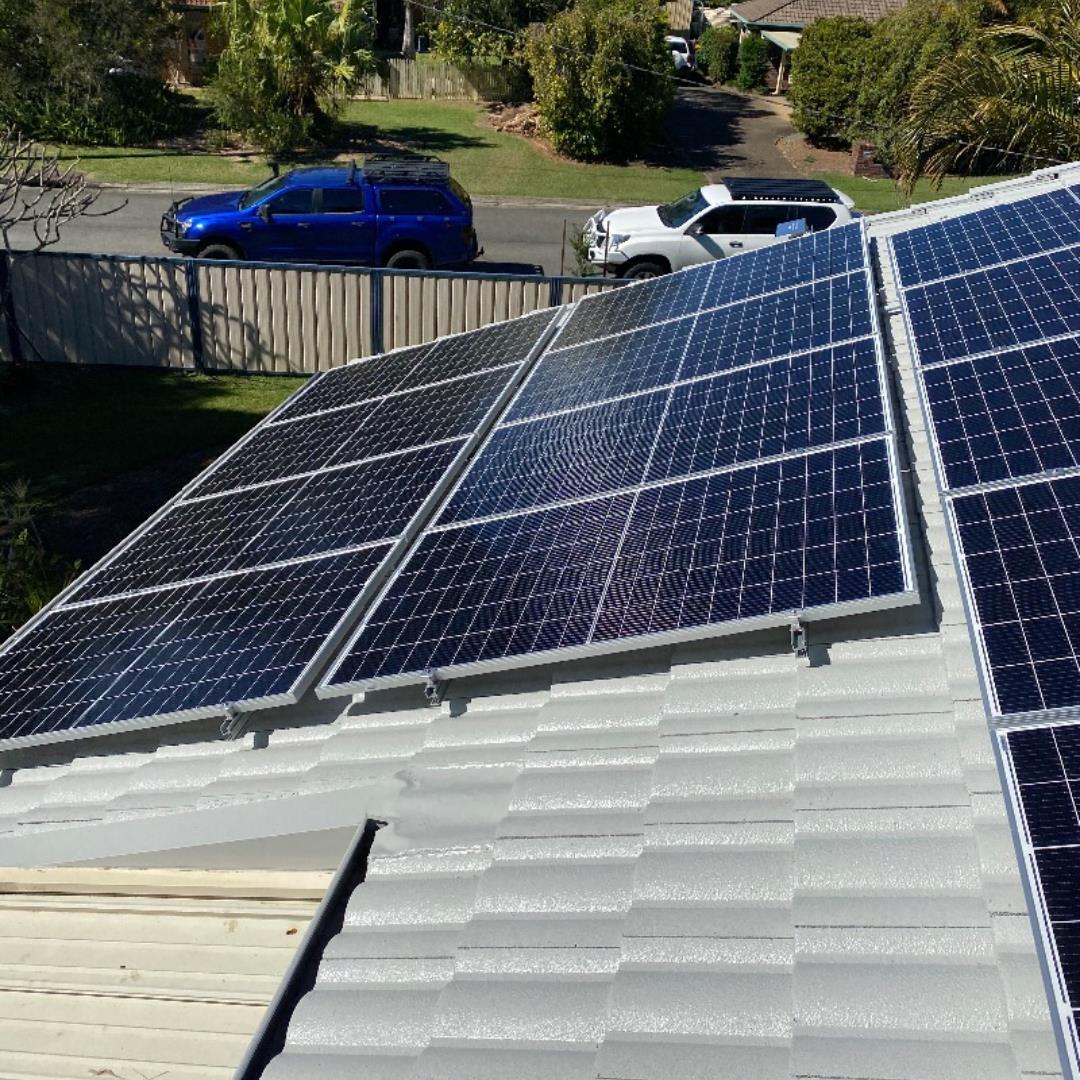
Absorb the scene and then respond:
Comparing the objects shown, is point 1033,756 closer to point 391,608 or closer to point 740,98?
point 391,608

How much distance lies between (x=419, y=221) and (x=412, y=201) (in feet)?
1.74

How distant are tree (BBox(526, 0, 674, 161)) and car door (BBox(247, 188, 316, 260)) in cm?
1802

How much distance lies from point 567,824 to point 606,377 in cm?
529

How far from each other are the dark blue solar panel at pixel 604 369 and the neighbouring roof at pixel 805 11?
2000 inches

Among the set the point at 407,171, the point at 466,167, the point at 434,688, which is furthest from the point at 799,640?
the point at 466,167

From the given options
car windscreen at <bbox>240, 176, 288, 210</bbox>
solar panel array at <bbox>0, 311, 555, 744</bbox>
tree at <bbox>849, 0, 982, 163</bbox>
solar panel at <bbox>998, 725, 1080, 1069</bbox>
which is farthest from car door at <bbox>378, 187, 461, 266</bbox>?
solar panel at <bbox>998, 725, 1080, 1069</bbox>

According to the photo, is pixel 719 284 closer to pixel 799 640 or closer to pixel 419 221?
pixel 799 640

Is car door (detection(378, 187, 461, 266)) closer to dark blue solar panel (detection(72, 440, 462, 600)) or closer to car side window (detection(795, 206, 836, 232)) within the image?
car side window (detection(795, 206, 836, 232))

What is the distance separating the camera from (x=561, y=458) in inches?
320

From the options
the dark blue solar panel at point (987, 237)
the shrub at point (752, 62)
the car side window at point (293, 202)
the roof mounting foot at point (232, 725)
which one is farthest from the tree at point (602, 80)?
the roof mounting foot at point (232, 725)

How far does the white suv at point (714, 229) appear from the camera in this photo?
79.3 ft

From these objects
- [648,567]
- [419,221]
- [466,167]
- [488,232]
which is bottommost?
[488,232]

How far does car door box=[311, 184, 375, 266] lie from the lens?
24.6m

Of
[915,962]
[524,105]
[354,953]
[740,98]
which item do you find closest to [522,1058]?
[354,953]
